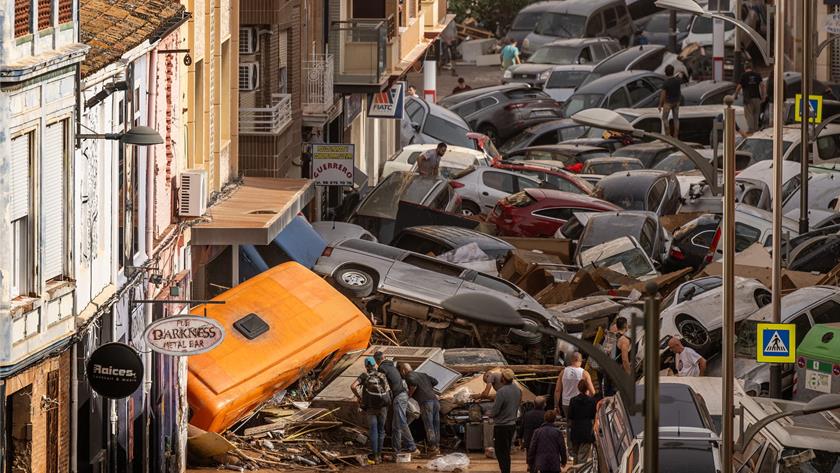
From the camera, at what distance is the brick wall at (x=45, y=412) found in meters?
17.1

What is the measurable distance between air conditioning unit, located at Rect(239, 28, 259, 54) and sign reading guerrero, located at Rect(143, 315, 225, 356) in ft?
43.0

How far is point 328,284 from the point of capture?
27375 millimetres

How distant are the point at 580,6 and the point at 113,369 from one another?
54.3 metres

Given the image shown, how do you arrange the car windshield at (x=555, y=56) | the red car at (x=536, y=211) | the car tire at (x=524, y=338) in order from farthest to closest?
the car windshield at (x=555, y=56) < the red car at (x=536, y=211) < the car tire at (x=524, y=338)

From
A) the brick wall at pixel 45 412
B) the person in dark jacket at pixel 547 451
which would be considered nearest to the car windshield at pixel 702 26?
the person in dark jacket at pixel 547 451

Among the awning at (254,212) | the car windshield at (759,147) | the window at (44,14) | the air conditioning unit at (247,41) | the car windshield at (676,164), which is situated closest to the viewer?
the window at (44,14)

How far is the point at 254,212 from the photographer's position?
26.3 m

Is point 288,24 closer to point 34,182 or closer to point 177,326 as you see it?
point 177,326

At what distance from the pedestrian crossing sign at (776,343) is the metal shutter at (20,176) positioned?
8437mm

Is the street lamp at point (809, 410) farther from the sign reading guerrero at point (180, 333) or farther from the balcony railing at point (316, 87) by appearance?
the balcony railing at point (316, 87)

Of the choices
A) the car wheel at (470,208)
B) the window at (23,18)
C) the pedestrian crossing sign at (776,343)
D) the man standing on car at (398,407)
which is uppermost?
the window at (23,18)

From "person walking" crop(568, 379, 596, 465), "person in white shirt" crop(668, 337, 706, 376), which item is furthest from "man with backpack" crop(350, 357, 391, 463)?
"person in white shirt" crop(668, 337, 706, 376)

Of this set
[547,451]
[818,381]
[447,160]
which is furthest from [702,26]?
[547,451]

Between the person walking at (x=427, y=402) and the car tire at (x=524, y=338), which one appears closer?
the person walking at (x=427, y=402)
